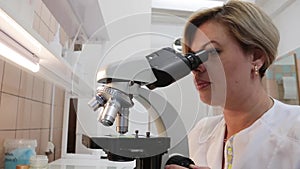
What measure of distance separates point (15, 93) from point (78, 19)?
0.56 meters

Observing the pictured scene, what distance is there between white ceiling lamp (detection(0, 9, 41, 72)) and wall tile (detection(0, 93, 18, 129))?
20cm

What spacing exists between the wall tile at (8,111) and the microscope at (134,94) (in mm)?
655

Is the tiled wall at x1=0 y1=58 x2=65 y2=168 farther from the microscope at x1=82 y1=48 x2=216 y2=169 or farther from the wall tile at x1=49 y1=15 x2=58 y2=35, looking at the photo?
the microscope at x1=82 y1=48 x2=216 y2=169

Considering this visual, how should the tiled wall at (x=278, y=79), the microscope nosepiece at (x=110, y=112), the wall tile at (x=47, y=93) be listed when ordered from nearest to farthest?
the microscope nosepiece at (x=110, y=112), the wall tile at (x=47, y=93), the tiled wall at (x=278, y=79)

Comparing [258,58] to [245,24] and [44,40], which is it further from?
[44,40]

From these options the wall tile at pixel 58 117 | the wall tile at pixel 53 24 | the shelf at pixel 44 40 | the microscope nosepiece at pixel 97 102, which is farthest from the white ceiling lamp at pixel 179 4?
the microscope nosepiece at pixel 97 102

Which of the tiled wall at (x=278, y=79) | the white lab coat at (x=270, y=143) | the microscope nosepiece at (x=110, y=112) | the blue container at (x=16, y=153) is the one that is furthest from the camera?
the tiled wall at (x=278, y=79)

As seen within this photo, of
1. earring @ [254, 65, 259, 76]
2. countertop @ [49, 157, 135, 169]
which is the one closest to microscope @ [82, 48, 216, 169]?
earring @ [254, 65, 259, 76]

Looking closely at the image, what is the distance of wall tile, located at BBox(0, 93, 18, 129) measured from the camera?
989 millimetres

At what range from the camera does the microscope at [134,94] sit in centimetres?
45

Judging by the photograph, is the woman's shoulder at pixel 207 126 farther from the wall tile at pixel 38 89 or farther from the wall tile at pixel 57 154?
the wall tile at pixel 57 154

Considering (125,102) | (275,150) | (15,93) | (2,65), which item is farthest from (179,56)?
(15,93)

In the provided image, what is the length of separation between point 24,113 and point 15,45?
58 centimetres

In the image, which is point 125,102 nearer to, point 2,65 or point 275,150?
point 275,150
